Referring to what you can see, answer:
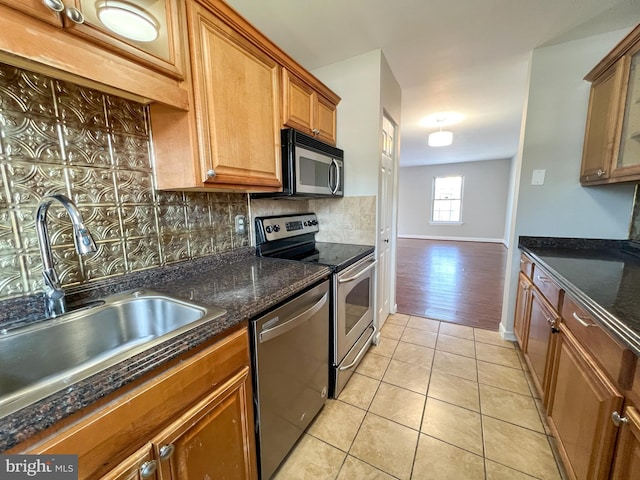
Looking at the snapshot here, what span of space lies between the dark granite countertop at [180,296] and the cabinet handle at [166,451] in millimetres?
206

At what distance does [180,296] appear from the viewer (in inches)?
41.7

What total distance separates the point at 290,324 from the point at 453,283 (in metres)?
3.43

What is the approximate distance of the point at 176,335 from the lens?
738 mm

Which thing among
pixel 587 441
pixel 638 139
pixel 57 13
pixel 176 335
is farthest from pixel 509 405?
pixel 57 13

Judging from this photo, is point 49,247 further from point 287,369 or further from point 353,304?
point 353,304

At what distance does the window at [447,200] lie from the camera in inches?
298

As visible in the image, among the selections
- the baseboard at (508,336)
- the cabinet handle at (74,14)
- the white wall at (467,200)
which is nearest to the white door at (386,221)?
the baseboard at (508,336)

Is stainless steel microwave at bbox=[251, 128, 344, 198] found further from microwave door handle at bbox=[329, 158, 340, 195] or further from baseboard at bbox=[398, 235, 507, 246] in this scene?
baseboard at bbox=[398, 235, 507, 246]

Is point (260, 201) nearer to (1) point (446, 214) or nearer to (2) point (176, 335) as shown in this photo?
(2) point (176, 335)

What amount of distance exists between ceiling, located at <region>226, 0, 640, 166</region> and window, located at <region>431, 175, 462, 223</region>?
5149 millimetres

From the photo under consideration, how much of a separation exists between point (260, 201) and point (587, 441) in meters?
1.93

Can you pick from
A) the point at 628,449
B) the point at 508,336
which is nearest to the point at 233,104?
the point at 628,449

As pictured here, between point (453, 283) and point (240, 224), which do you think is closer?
point (240, 224)

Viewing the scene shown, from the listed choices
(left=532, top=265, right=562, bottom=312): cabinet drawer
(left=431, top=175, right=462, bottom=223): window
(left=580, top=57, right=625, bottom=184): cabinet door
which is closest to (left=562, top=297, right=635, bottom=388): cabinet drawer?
(left=532, top=265, right=562, bottom=312): cabinet drawer
